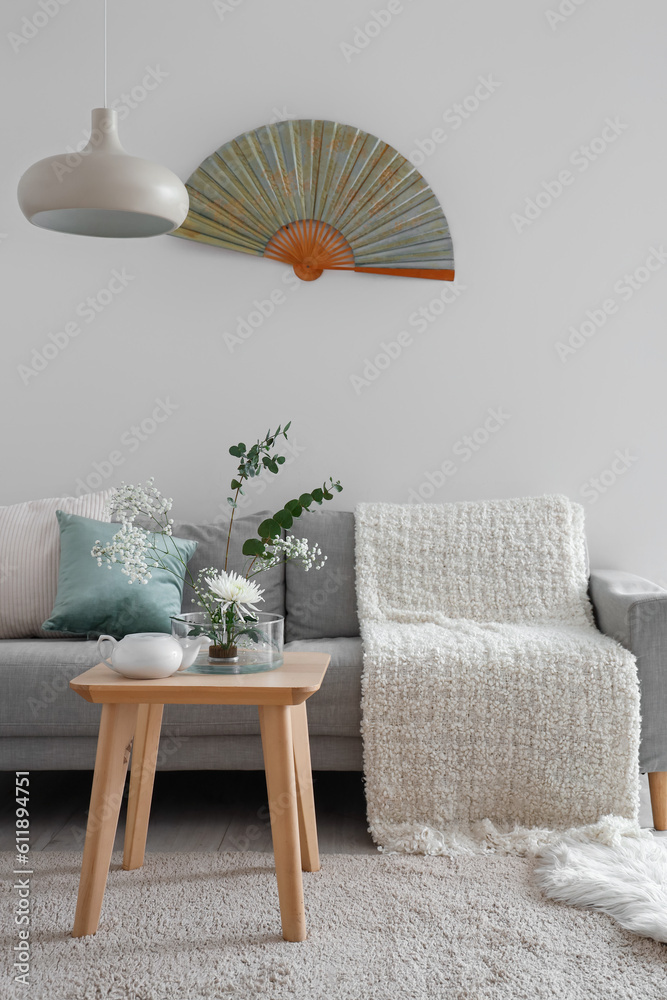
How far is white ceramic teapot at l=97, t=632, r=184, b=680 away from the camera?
158 cm

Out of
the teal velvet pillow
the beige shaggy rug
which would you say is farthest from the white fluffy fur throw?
the teal velvet pillow

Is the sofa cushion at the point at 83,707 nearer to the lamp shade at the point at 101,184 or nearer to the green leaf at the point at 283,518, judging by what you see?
the green leaf at the point at 283,518

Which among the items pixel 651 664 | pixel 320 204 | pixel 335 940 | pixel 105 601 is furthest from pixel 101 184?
pixel 651 664

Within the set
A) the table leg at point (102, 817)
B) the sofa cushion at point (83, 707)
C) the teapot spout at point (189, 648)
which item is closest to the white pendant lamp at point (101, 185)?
the teapot spout at point (189, 648)

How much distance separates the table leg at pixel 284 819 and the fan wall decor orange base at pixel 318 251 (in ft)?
5.85

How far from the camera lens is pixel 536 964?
1.46 m

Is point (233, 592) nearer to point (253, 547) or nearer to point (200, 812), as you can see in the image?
point (253, 547)

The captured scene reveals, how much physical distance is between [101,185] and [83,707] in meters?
1.24

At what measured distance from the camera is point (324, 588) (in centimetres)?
256

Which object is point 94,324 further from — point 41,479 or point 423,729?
point 423,729

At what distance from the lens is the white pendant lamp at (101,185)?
1565mm

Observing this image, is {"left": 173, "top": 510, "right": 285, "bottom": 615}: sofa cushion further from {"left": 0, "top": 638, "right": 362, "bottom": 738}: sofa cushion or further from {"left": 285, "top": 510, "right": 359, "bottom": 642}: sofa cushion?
{"left": 0, "top": 638, "right": 362, "bottom": 738}: sofa cushion

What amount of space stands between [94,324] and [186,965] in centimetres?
213

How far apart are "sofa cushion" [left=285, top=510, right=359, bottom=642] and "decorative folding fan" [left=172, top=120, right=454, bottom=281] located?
3.11ft
